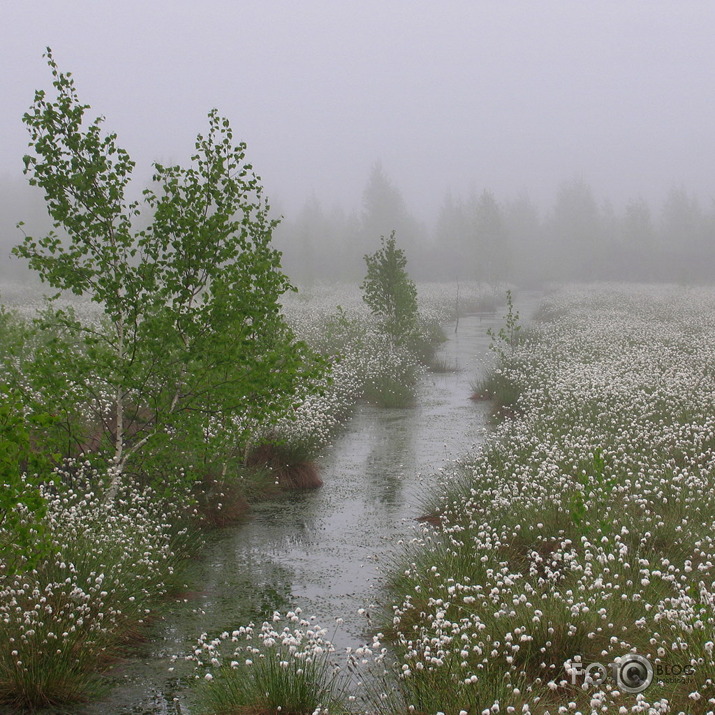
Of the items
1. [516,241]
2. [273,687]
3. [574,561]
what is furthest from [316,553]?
[516,241]

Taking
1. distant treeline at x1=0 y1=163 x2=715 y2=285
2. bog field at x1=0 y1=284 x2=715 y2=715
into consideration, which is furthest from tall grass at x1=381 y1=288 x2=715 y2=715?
distant treeline at x1=0 y1=163 x2=715 y2=285

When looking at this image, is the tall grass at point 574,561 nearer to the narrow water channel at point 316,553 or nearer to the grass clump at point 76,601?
the narrow water channel at point 316,553

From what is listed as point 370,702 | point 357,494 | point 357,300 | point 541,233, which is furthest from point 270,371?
point 541,233

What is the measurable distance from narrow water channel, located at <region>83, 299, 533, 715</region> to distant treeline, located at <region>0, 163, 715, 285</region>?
62887 mm

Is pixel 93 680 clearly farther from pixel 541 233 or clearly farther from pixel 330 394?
pixel 541 233

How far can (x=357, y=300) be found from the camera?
2222 inches

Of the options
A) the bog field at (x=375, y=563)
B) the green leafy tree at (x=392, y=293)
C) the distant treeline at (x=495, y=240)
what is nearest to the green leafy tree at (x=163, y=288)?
the bog field at (x=375, y=563)

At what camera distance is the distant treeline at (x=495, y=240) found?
8671 centimetres

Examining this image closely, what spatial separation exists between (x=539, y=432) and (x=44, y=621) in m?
10.5

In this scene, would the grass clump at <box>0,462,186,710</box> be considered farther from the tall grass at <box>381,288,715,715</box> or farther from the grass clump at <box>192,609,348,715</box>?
the tall grass at <box>381,288,715,715</box>

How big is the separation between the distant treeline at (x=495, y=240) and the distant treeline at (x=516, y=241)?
143 millimetres

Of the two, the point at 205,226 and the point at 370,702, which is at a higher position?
the point at 205,226

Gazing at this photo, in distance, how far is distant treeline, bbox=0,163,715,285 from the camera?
284 feet

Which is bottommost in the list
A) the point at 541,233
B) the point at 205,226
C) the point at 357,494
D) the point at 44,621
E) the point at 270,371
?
the point at 357,494
